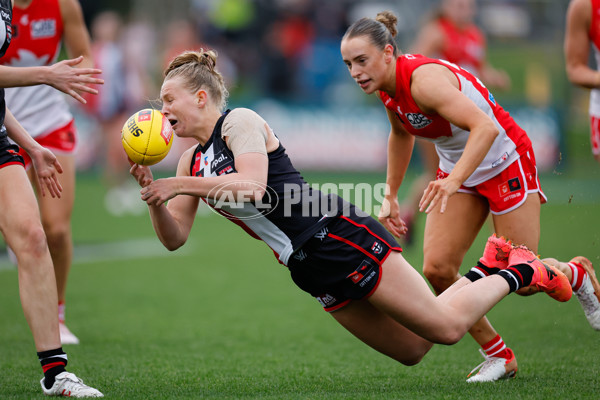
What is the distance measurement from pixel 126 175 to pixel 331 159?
447 centimetres

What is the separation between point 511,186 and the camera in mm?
4977

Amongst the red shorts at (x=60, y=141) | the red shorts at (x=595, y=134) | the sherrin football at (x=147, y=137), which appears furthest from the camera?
the red shorts at (x=595, y=134)

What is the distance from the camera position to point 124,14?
85.4ft

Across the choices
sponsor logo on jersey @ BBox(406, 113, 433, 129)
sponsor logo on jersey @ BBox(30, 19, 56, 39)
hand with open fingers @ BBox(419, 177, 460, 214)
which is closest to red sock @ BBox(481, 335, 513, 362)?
hand with open fingers @ BBox(419, 177, 460, 214)

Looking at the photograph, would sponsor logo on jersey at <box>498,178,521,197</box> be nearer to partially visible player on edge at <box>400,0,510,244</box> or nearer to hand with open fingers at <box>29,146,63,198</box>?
hand with open fingers at <box>29,146,63,198</box>

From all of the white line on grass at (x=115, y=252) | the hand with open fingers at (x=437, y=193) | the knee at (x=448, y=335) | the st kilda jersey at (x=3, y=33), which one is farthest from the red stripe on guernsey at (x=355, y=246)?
the white line on grass at (x=115, y=252)

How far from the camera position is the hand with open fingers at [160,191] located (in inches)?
156

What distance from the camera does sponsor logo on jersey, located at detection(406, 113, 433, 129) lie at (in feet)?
15.8

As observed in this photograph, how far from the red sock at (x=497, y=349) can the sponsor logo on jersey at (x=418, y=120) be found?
4.73 feet

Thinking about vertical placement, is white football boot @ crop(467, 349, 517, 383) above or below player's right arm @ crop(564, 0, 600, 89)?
below

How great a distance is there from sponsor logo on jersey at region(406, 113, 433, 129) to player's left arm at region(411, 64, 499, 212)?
11 centimetres

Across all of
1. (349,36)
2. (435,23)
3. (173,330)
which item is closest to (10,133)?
(349,36)

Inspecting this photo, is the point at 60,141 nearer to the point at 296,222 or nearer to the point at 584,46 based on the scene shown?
the point at 296,222

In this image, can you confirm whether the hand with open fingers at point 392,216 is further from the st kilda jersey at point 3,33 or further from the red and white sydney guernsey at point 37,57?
the red and white sydney guernsey at point 37,57
